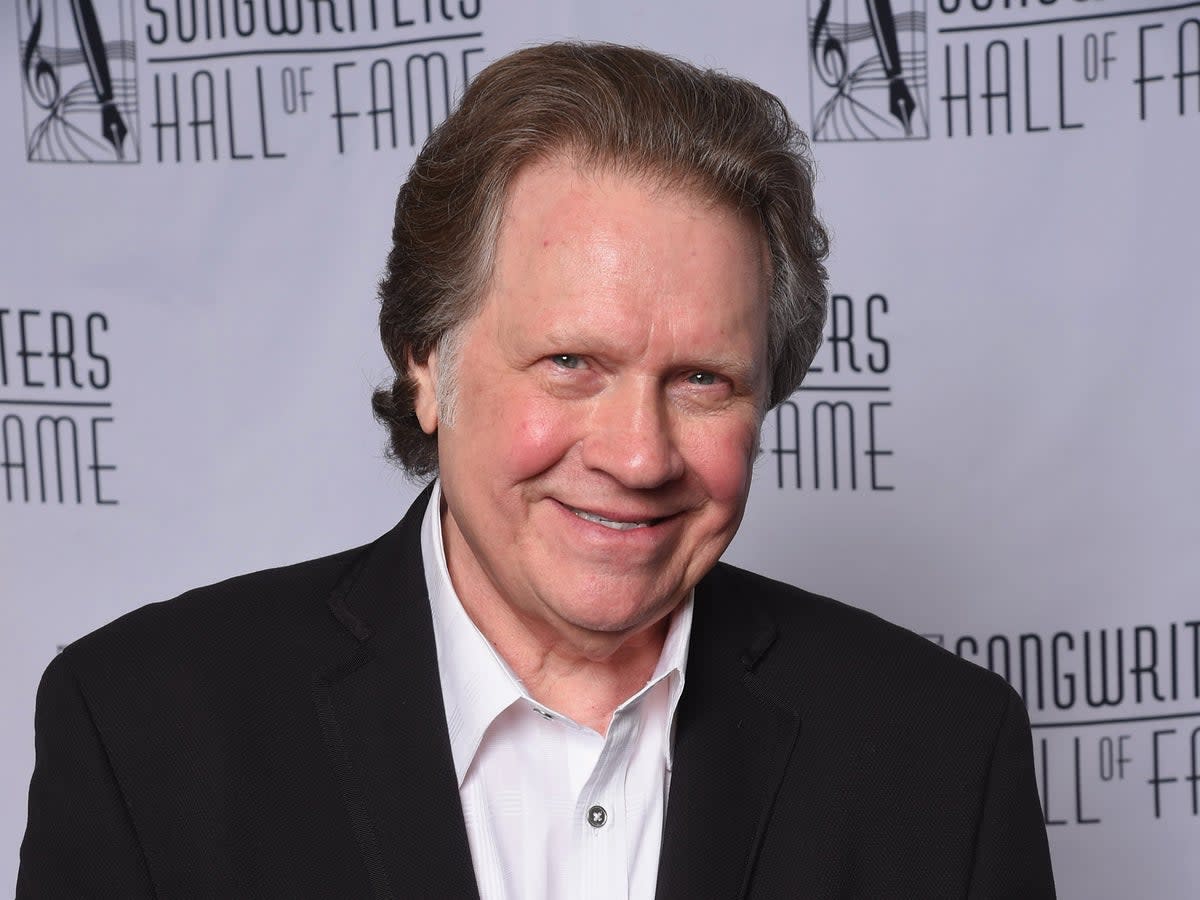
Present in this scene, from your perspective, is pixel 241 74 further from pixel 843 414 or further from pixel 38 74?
pixel 843 414

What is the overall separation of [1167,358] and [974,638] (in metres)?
0.54

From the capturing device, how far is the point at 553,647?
1602 millimetres

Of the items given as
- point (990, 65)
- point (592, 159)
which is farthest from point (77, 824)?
point (990, 65)

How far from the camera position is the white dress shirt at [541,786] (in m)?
1.49

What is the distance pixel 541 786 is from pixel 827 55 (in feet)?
4.48

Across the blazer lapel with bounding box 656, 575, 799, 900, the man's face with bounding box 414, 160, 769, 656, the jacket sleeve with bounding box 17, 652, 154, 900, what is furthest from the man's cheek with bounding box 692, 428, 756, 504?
the jacket sleeve with bounding box 17, 652, 154, 900

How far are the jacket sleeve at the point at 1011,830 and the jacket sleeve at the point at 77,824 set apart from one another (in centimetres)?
85

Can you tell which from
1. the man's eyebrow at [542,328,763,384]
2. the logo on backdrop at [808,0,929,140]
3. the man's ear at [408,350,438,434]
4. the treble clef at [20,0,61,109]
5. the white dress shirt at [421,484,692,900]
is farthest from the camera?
the treble clef at [20,0,61,109]

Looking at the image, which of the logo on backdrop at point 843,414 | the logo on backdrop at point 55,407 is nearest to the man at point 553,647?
the logo on backdrop at point 843,414

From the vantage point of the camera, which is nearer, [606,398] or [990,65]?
[606,398]

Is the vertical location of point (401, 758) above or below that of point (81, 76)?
below

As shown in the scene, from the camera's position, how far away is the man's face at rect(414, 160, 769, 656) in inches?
55.1

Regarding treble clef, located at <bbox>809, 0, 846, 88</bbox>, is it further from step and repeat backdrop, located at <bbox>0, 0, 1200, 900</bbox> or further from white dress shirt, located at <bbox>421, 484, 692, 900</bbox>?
white dress shirt, located at <bbox>421, 484, 692, 900</bbox>

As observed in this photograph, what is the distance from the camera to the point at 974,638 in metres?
2.50
